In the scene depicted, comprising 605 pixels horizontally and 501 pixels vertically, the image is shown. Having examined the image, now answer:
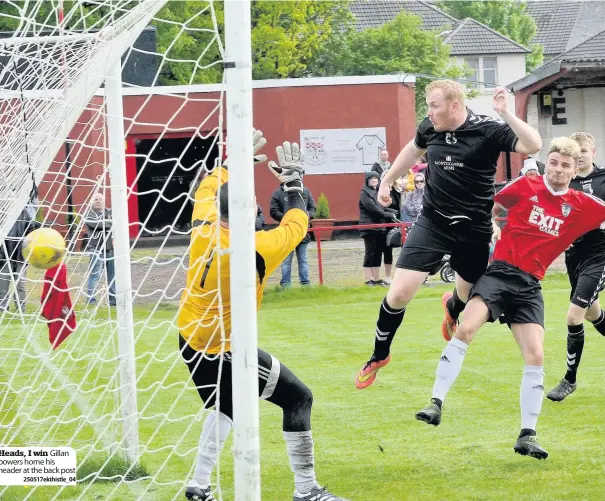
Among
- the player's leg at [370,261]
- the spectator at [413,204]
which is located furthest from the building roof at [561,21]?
the player's leg at [370,261]

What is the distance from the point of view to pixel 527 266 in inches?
256

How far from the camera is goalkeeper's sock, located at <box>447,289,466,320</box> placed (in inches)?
299

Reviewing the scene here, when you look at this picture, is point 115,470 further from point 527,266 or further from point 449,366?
point 527,266

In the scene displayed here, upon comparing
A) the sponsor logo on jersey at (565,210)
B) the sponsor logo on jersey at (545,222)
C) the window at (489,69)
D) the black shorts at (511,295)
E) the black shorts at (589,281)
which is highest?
the window at (489,69)

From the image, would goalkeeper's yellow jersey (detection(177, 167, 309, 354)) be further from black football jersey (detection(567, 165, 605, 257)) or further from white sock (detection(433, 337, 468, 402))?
black football jersey (detection(567, 165, 605, 257))

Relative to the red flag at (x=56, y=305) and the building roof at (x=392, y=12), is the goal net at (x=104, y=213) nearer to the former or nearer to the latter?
the red flag at (x=56, y=305)

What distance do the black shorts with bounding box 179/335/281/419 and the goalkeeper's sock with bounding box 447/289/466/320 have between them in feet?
8.23

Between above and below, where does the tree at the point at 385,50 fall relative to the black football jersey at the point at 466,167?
above

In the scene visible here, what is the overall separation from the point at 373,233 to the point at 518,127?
9.88m

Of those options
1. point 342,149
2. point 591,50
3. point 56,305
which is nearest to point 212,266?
point 56,305

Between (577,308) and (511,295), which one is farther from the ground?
(511,295)

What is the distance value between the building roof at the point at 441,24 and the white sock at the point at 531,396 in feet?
182

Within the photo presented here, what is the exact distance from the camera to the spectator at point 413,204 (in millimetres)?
17047

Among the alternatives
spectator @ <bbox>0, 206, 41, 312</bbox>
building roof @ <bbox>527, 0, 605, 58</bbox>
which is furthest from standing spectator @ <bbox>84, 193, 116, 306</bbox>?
building roof @ <bbox>527, 0, 605, 58</bbox>
